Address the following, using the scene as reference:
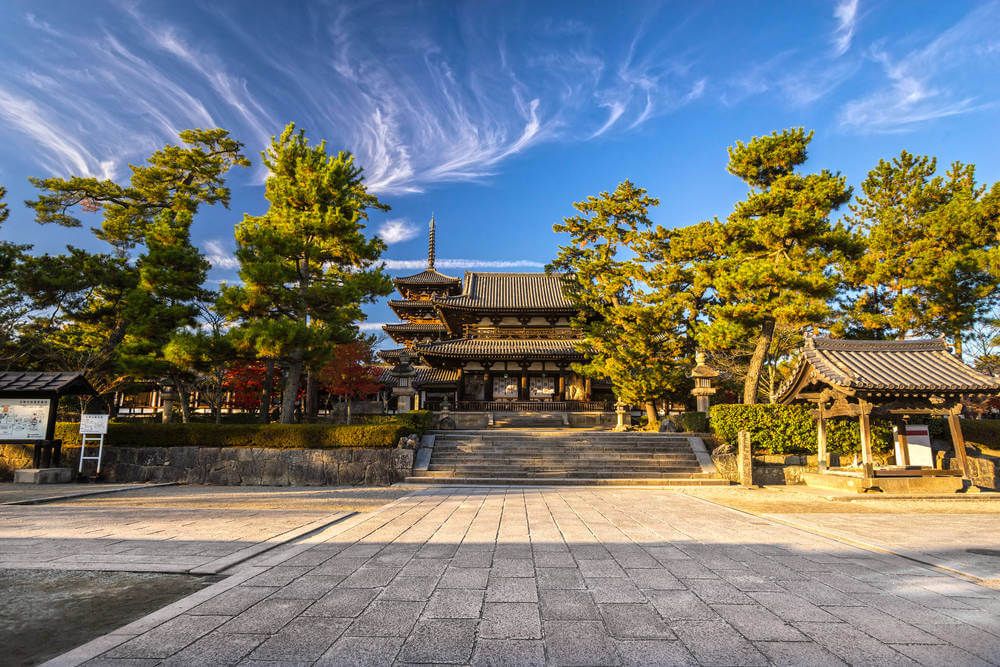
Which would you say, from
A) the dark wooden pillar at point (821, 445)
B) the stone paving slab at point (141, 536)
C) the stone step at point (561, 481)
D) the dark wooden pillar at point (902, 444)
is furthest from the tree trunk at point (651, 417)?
the stone paving slab at point (141, 536)

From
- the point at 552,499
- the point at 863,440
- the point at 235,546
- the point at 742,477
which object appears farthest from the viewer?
the point at 742,477

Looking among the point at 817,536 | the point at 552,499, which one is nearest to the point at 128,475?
the point at 552,499

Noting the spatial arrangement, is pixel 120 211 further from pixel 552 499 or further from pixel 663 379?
pixel 663 379

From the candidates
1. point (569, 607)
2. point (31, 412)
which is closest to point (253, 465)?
point (31, 412)

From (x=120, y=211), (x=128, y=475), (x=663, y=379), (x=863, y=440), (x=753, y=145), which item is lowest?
(x=128, y=475)

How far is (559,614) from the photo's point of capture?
357 cm

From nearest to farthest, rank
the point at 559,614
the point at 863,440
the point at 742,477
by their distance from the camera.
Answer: the point at 559,614, the point at 863,440, the point at 742,477

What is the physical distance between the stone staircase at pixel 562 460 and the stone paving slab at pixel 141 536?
6.36 meters

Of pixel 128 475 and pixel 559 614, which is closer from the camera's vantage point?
pixel 559 614

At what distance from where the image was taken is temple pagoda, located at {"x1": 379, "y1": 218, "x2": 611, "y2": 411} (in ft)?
91.0

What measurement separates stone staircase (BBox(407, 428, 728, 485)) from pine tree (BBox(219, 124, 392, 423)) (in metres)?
5.47

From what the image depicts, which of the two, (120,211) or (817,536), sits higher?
(120,211)

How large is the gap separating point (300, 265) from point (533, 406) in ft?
52.9

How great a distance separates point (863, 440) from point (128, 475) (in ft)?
68.4
